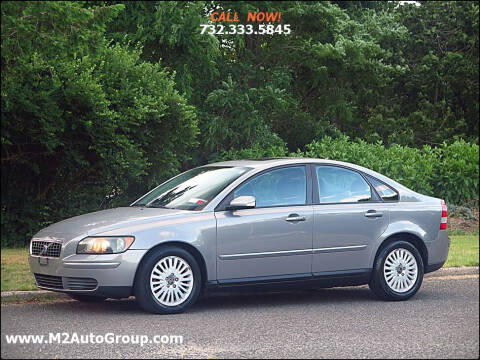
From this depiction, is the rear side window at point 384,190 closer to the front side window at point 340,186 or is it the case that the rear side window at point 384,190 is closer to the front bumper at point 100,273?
the front side window at point 340,186

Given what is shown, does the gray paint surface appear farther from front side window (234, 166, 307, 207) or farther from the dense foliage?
the dense foliage

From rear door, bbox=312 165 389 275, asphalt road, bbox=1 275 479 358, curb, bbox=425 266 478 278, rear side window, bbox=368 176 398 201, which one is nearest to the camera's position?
asphalt road, bbox=1 275 479 358

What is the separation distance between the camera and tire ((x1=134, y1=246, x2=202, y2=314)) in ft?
28.9

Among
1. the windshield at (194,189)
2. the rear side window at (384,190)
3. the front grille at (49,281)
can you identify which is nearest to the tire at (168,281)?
the windshield at (194,189)

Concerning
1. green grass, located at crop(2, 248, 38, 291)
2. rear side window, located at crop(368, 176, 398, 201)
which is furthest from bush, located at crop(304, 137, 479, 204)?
green grass, located at crop(2, 248, 38, 291)

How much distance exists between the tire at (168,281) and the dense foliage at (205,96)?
4161 millimetres

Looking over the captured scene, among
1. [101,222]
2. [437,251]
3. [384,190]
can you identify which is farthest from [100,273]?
[437,251]

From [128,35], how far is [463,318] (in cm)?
1167

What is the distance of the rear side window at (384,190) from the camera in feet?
34.4

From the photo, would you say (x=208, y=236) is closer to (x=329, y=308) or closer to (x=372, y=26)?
(x=329, y=308)

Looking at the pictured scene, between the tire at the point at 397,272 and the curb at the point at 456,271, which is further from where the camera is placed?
the curb at the point at 456,271

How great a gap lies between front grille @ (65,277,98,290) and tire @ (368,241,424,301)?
341 cm

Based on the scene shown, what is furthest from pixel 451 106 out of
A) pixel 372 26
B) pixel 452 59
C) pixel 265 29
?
pixel 265 29

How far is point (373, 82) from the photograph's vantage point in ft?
89.9
